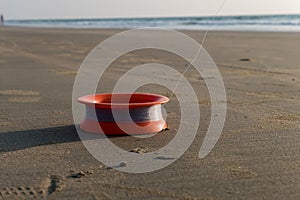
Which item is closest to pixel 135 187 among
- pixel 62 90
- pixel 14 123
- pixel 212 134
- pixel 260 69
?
pixel 212 134

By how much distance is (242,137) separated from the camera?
4.50m

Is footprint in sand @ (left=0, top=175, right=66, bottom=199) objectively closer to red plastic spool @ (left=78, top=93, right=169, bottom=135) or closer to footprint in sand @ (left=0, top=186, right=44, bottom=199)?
footprint in sand @ (left=0, top=186, right=44, bottom=199)

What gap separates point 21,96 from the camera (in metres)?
6.67

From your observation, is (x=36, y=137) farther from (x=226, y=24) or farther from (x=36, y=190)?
(x=226, y=24)

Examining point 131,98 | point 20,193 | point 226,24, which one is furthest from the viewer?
point 226,24

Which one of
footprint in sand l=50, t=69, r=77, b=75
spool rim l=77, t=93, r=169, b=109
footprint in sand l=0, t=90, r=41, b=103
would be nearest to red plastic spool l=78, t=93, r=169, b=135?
spool rim l=77, t=93, r=169, b=109

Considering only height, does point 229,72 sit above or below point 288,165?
below

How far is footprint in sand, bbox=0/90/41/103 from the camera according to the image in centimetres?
637

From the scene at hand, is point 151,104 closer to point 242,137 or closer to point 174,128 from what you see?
point 174,128

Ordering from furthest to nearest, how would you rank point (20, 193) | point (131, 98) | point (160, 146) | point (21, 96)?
point (21, 96), point (131, 98), point (160, 146), point (20, 193)

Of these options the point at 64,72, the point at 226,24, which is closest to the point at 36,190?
the point at 64,72

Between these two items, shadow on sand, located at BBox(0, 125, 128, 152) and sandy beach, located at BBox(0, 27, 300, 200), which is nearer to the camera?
sandy beach, located at BBox(0, 27, 300, 200)

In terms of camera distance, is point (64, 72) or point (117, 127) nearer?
point (117, 127)

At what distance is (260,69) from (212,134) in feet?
18.7
